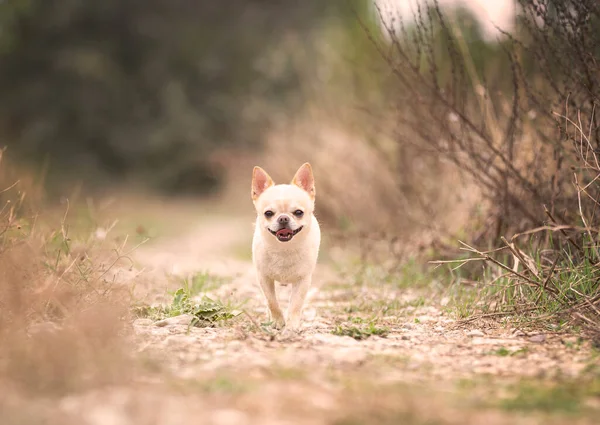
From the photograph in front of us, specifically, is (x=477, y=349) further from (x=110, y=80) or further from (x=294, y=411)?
(x=110, y=80)

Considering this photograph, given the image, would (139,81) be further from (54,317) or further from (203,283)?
(54,317)

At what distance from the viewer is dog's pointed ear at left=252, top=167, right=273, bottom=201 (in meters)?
4.88

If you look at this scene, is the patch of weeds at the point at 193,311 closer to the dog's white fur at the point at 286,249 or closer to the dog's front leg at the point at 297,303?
the dog's white fur at the point at 286,249

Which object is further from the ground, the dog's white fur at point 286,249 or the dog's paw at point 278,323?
the dog's white fur at point 286,249

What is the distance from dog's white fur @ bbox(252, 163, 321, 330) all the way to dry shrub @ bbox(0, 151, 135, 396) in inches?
36.2

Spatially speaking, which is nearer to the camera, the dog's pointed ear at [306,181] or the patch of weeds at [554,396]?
the patch of weeds at [554,396]

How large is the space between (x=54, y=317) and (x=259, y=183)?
5.15 feet

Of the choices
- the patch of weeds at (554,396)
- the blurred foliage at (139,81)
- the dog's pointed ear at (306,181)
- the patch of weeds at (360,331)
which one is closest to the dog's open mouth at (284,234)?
the dog's pointed ear at (306,181)

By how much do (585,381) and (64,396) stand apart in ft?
7.36

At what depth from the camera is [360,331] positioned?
14.3 ft

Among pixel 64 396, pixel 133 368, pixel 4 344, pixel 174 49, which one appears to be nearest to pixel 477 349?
pixel 133 368

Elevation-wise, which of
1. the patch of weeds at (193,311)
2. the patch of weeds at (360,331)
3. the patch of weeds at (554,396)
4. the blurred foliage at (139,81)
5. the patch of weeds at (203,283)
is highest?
the blurred foliage at (139,81)

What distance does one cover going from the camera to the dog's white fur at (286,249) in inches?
179

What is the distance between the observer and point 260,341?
405 cm
